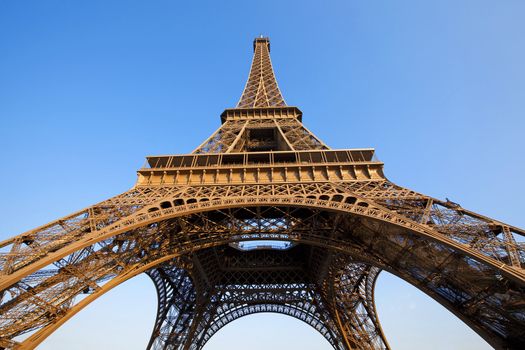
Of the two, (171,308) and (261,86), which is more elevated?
(261,86)

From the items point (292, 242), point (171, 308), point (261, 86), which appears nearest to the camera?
point (292, 242)

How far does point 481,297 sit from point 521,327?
1.12 metres

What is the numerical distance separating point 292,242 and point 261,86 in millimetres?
18082

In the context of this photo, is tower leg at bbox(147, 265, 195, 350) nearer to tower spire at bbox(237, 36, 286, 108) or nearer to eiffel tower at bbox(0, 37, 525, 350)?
eiffel tower at bbox(0, 37, 525, 350)

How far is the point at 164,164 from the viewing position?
16094 mm

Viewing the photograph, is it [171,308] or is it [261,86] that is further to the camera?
[261,86]

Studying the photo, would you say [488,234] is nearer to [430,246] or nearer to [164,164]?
[430,246]

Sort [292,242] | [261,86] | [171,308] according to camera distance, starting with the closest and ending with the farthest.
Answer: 1. [292,242]
2. [171,308]
3. [261,86]

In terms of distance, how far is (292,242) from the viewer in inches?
569

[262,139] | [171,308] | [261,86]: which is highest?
[261,86]

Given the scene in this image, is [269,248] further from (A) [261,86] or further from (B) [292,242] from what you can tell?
(A) [261,86]

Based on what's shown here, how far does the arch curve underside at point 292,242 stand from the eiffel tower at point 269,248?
0.18 ft

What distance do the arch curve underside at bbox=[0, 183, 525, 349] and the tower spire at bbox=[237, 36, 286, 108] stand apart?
12030 millimetres

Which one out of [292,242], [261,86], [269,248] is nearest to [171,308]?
[269,248]
